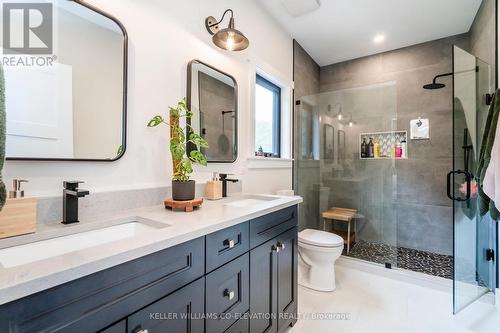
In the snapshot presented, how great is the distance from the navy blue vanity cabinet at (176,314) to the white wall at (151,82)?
639mm

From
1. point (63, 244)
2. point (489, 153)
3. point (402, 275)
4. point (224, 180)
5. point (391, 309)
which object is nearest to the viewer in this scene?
point (63, 244)

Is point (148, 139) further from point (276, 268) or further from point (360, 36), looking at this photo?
point (360, 36)

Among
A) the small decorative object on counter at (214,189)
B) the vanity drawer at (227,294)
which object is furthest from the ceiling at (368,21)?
the vanity drawer at (227,294)

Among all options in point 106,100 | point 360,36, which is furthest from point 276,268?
point 360,36

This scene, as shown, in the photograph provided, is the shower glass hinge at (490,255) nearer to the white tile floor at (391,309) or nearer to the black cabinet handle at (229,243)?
the white tile floor at (391,309)

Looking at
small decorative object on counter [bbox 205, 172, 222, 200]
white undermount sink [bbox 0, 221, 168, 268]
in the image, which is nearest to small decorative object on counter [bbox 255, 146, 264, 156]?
small decorative object on counter [bbox 205, 172, 222, 200]

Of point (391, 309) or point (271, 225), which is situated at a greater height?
point (271, 225)

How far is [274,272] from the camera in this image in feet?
4.66

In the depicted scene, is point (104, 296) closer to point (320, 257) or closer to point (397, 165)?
point (320, 257)

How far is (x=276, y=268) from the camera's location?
1.44 metres

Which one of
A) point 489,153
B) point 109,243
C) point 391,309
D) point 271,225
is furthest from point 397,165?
point 109,243

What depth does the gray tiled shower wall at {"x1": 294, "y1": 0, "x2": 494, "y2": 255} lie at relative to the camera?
2.67 metres

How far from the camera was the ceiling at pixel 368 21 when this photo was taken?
2.23 metres

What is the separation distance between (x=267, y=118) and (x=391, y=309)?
209 centimetres
